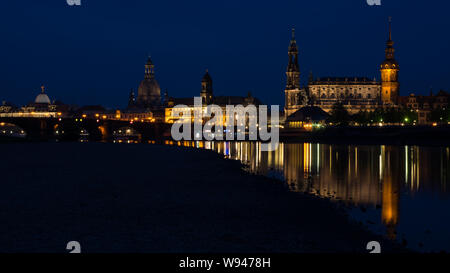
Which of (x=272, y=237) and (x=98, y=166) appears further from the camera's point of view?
(x=98, y=166)

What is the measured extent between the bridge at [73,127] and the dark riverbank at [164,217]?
73.7 m

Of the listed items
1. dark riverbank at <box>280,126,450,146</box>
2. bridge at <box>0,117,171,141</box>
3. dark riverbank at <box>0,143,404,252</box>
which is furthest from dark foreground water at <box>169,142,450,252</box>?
bridge at <box>0,117,171,141</box>

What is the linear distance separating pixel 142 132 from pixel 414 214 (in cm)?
11477

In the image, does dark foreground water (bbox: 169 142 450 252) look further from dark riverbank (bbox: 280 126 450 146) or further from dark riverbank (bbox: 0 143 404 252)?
dark riverbank (bbox: 280 126 450 146)

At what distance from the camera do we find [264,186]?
91.0ft

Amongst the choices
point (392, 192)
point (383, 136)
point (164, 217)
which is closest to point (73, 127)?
point (383, 136)

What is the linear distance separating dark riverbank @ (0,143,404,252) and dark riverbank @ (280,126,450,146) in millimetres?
73169

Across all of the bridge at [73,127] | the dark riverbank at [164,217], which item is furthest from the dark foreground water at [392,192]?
the bridge at [73,127]

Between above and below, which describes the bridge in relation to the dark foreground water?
above

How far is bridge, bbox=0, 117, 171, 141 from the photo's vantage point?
4094 inches

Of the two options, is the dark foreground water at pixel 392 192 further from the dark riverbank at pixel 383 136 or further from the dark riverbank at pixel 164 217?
the dark riverbank at pixel 383 136

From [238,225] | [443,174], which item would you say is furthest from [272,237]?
[443,174]

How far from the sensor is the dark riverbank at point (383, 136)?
309 feet
